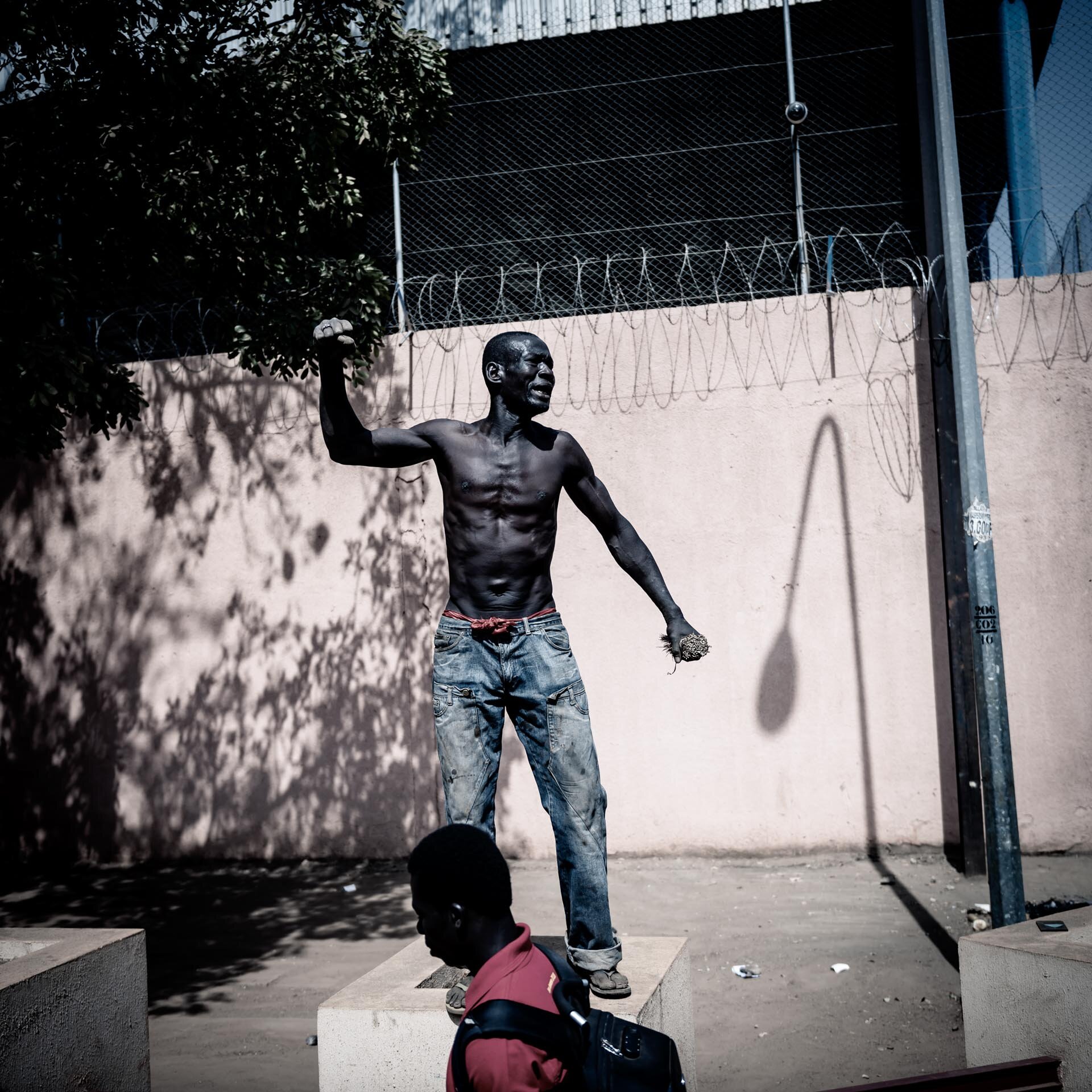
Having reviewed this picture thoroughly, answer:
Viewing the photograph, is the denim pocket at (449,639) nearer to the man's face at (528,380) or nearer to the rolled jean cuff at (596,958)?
the man's face at (528,380)

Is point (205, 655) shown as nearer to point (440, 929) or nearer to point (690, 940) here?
point (690, 940)

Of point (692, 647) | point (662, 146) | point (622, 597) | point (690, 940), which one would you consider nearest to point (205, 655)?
point (622, 597)

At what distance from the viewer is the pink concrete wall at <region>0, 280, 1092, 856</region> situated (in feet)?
23.0

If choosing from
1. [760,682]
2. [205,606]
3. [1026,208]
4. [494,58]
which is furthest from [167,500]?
[1026,208]

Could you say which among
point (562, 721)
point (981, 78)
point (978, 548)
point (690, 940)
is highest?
point (981, 78)

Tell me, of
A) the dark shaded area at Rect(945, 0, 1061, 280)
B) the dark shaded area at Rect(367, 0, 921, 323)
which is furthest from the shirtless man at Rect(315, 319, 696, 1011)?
the dark shaded area at Rect(945, 0, 1061, 280)

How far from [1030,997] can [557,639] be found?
6.17ft

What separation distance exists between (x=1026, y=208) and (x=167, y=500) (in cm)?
666

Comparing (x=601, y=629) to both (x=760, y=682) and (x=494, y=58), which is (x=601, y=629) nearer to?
(x=760, y=682)

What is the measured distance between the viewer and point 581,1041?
184cm

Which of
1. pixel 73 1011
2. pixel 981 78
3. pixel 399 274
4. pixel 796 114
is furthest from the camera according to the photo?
pixel 981 78

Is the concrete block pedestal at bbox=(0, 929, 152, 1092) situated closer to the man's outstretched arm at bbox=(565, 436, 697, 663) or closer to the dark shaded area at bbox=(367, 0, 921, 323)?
the man's outstretched arm at bbox=(565, 436, 697, 663)

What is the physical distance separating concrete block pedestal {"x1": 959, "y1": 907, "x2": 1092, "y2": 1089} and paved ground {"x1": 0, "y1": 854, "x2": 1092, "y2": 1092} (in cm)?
69

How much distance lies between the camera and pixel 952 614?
675cm
